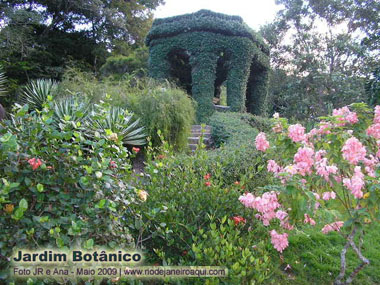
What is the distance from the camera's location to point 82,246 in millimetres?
1479

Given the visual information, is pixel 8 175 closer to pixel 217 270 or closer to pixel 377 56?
pixel 217 270

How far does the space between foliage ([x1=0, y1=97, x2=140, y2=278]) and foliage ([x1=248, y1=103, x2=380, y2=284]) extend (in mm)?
966

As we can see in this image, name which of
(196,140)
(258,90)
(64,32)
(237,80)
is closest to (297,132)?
(196,140)

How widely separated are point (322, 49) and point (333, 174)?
1774cm

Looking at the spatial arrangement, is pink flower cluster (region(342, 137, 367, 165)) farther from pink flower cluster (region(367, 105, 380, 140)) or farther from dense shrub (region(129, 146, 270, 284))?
dense shrub (region(129, 146, 270, 284))

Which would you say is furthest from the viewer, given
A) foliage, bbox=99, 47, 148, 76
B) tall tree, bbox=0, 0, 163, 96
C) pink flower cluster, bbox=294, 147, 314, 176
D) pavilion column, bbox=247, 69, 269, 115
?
foliage, bbox=99, 47, 148, 76

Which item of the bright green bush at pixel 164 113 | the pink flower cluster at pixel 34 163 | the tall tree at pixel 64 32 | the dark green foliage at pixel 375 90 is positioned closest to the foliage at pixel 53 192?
the pink flower cluster at pixel 34 163

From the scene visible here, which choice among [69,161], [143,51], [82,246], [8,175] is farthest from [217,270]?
[143,51]

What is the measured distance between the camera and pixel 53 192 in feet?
5.18

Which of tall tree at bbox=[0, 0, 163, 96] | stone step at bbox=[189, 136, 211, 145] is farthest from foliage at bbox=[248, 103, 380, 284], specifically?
tall tree at bbox=[0, 0, 163, 96]

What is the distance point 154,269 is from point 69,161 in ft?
2.66

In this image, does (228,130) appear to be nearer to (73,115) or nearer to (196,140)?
(196,140)

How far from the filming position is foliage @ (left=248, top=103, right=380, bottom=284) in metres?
1.83

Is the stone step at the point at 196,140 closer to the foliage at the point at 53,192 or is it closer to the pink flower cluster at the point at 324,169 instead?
the pink flower cluster at the point at 324,169
